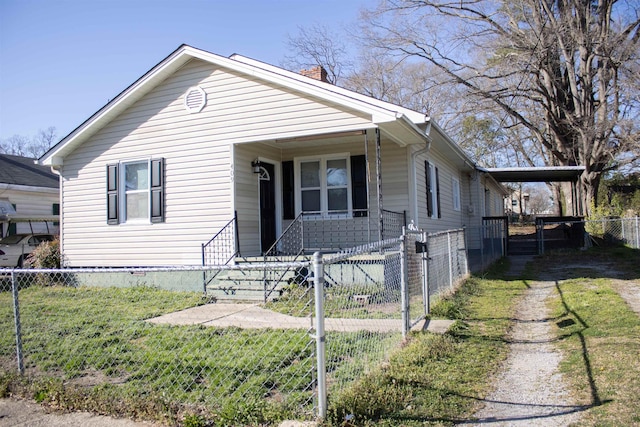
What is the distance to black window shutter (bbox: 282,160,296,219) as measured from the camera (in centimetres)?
1208

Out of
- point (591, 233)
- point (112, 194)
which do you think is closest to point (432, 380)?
point (112, 194)

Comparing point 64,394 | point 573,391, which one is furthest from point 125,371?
point 573,391

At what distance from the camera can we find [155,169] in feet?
38.1

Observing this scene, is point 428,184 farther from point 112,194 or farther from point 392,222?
point 112,194

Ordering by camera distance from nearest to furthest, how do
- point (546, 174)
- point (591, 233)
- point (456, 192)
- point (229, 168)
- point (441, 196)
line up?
point (229, 168) → point (441, 196) → point (456, 192) → point (591, 233) → point (546, 174)

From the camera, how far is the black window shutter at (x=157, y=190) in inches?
452

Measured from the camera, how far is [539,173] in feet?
68.8

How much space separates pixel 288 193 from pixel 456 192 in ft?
26.9

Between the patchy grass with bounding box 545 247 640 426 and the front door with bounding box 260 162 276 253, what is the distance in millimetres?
6321

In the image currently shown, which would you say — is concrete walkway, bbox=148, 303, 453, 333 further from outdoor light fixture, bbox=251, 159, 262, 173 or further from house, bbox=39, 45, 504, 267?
outdoor light fixture, bbox=251, 159, 262, 173

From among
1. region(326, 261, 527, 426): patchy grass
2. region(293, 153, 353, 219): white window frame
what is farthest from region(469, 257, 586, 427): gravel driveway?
region(293, 153, 353, 219): white window frame

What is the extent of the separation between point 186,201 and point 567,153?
21.5 meters

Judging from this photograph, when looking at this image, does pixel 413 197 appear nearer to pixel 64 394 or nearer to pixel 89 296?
pixel 89 296

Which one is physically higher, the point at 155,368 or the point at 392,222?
the point at 392,222
